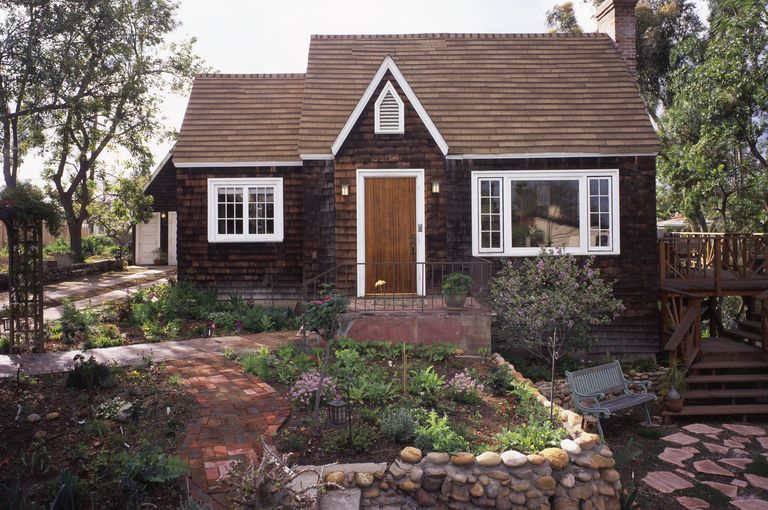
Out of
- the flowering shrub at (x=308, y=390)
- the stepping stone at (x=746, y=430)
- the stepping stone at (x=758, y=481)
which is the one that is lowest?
the stepping stone at (x=746, y=430)

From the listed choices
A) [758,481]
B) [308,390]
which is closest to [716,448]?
[758,481]

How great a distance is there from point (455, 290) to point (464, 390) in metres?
2.70

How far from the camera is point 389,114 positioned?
1166 cm

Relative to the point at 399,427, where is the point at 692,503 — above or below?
below

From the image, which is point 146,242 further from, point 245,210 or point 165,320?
point 165,320

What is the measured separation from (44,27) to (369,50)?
7174 mm

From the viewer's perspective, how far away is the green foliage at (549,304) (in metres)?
9.25

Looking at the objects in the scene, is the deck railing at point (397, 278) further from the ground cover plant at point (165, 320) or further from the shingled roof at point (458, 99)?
the shingled roof at point (458, 99)

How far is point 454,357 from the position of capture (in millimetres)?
9383

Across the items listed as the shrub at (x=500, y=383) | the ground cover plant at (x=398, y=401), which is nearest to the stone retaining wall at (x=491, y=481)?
the ground cover plant at (x=398, y=401)

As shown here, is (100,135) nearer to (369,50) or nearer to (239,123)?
(239,123)

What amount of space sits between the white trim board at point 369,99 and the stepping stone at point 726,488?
24.4 ft

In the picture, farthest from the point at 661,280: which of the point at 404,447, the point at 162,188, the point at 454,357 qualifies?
the point at 162,188

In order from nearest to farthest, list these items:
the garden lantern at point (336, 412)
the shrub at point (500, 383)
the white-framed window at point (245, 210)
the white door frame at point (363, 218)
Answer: the garden lantern at point (336, 412)
the shrub at point (500, 383)
the white door frame at point (363, 218)
the white-framed window at point (245, 210)
